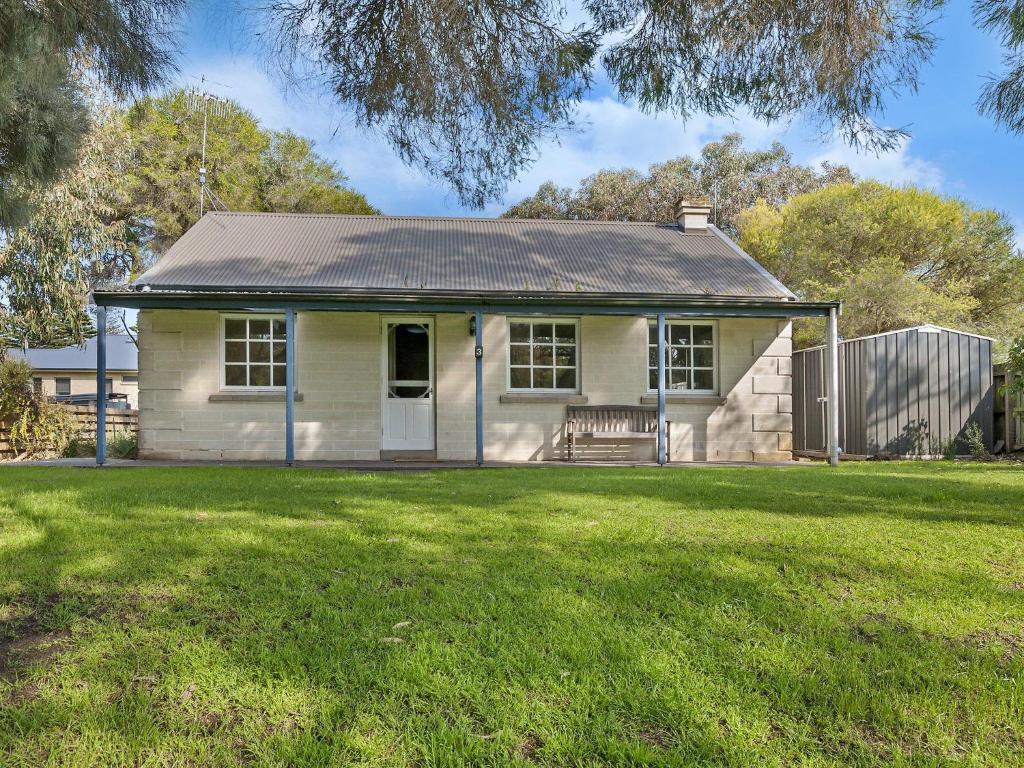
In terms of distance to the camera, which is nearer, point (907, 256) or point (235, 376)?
point (235, 376)

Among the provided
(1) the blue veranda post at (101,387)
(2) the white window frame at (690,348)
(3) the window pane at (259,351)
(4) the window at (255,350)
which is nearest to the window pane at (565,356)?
(2) the white window frame at (690,348)

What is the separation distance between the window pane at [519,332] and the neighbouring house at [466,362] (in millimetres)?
19

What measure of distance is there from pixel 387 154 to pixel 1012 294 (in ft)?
70.6

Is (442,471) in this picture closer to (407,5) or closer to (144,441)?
(144,441)

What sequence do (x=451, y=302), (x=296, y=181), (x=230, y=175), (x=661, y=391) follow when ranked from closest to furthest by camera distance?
(x=451, y=302), (x=661, y=391), (x=230, y=175), (x=296, y=181)

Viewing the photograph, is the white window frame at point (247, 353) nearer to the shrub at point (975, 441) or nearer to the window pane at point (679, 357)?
the window pane at point (679, 357)

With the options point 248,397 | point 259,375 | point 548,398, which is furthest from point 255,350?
point 548,398

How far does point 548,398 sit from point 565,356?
83 centimetres

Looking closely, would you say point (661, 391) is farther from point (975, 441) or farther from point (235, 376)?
point (235, 376)

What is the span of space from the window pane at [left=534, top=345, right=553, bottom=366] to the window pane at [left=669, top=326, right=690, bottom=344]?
210 cm

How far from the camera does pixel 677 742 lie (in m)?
1.81

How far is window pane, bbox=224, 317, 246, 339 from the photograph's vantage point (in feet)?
34.6

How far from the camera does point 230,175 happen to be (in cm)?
2261

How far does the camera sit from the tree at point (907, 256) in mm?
18000
